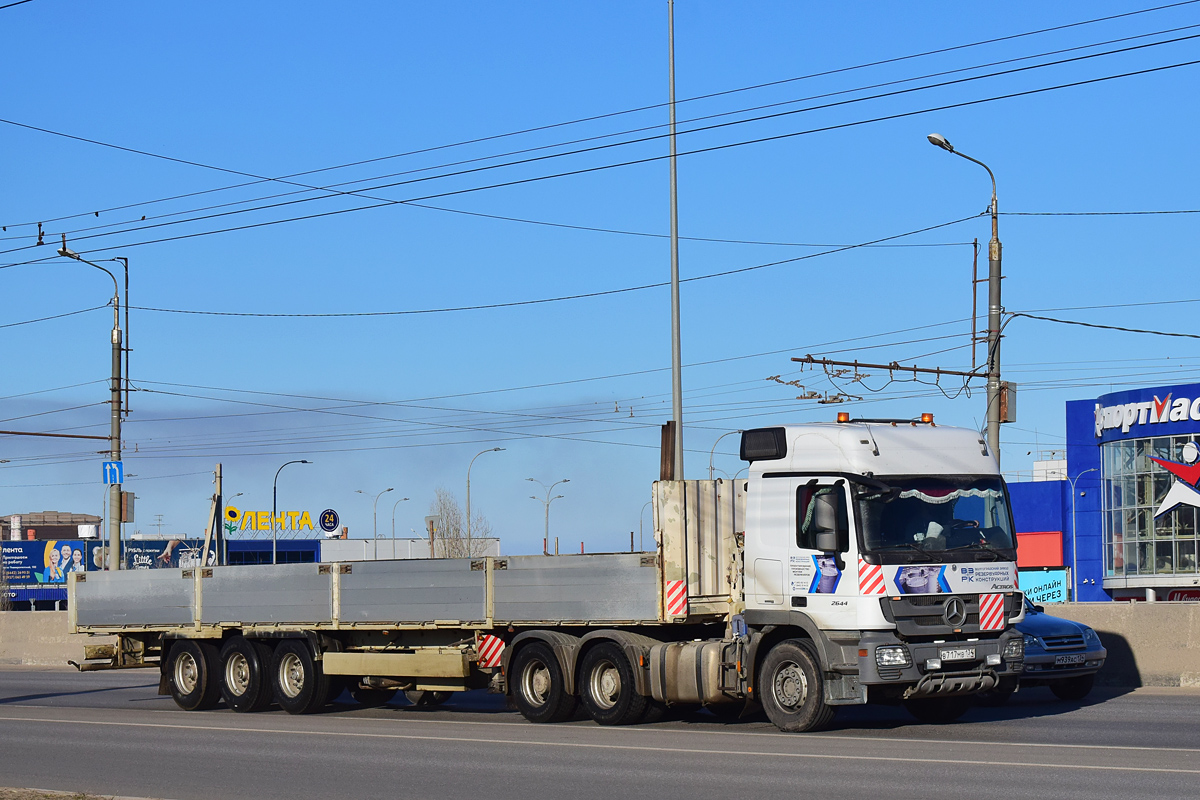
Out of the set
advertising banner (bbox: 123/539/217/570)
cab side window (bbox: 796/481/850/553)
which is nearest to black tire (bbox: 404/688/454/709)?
cab side window (bbox: 796/481/850/553)

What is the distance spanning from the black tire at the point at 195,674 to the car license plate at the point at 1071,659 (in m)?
11.2

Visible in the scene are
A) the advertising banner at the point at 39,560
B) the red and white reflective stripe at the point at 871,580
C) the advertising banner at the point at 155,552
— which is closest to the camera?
the red and white reflective stripe at the point at 871,580

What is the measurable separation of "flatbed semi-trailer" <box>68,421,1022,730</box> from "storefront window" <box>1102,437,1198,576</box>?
161ft

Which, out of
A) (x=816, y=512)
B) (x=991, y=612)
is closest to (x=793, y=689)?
(x=816, y=512)

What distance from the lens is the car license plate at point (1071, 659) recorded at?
17953mm

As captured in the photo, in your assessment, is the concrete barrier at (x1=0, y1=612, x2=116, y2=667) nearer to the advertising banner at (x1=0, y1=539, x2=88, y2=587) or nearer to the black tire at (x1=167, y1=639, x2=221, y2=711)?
the black tire at (x1=167, y1=639, x2=221, y2=711)

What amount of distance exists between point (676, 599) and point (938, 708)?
3162 mm

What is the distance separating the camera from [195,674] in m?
20.3

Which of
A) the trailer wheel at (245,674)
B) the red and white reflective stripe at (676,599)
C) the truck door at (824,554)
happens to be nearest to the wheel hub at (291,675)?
the trailer wheel at (245,674)

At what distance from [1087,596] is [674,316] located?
2033 inches

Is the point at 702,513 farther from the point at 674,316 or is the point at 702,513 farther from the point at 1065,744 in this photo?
the point at 674,316

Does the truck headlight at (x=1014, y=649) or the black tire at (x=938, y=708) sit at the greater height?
the truck headlight at (x=1014, y=649)

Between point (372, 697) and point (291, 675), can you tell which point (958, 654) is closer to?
point (291, 675)

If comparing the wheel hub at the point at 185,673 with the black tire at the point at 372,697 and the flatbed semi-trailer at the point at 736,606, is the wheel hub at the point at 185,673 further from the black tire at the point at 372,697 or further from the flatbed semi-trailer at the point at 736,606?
the black tire at the point at 372,697
